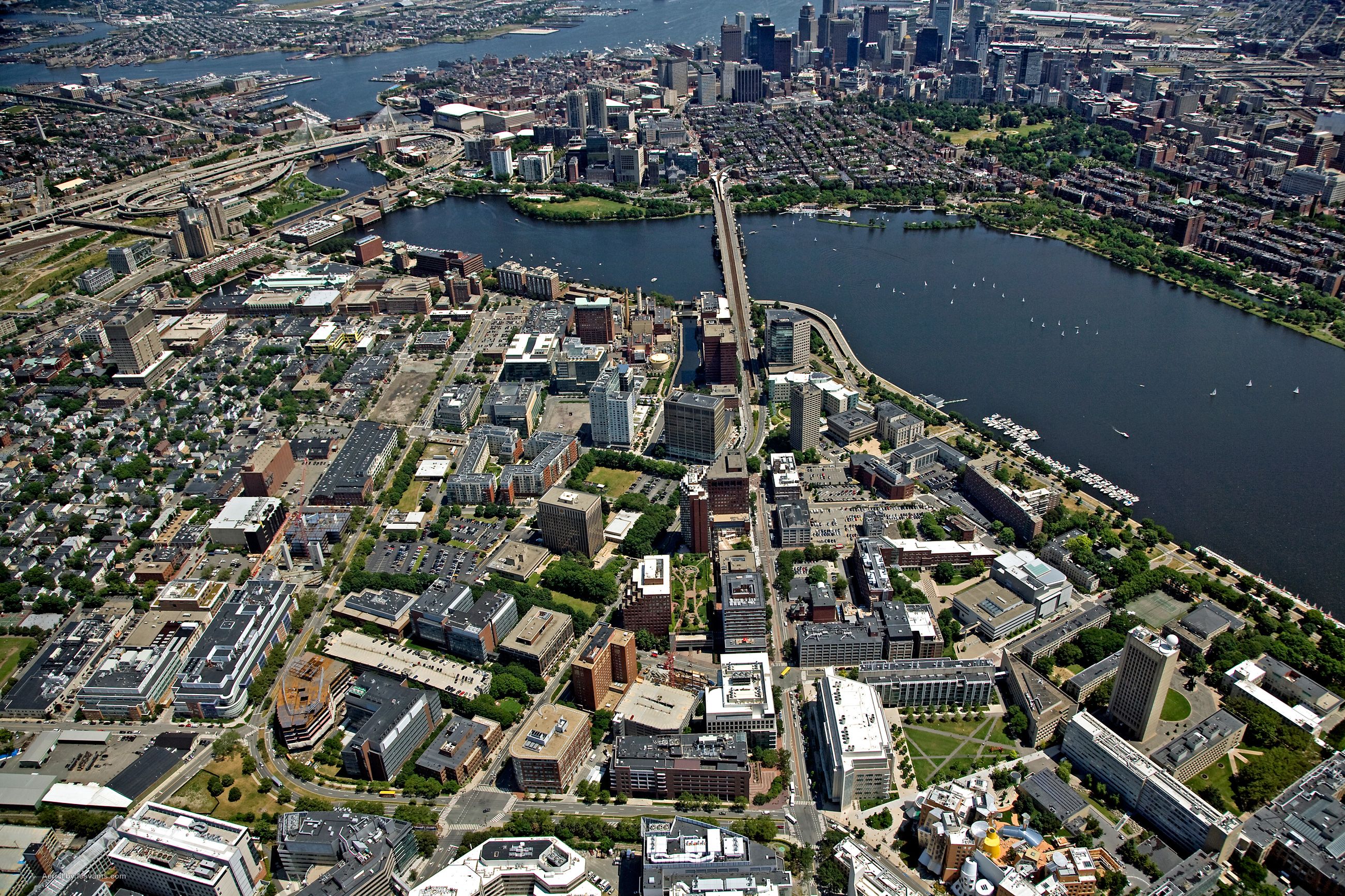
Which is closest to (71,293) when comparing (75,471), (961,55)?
(75,471)

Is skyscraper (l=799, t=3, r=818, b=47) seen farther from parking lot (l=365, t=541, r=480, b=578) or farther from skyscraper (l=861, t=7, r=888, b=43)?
parking lot (l=365, t=541, r=480, b=578)

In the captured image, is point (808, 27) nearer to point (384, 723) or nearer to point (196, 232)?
point (196, 232)

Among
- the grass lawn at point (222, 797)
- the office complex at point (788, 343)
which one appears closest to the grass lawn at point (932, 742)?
the grass lawn at point (222, 797)

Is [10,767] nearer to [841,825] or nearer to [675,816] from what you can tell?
[675,816]

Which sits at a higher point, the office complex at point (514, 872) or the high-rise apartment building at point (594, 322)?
the high-rise apartment building at point (594, 322)

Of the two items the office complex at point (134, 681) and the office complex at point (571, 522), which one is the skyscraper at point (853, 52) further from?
the office complex at point (134, 681)

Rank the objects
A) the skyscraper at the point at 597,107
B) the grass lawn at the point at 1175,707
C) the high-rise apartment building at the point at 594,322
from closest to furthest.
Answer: the grass lawn at the point at 1175,707 < the high-rise apartment building at the point at 594,322 < the skyscraper at the point at 597,107

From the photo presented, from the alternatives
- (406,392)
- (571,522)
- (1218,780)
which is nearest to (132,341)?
(406,392)
